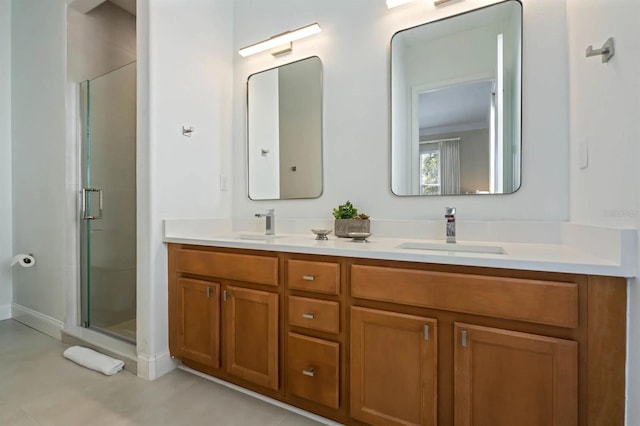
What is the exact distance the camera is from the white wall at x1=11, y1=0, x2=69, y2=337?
2.48 m

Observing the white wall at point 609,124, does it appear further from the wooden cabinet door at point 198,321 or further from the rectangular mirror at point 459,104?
the wooden cabinet door at point 198,321

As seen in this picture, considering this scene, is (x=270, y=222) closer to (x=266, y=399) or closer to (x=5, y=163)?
(x=266, y=399)

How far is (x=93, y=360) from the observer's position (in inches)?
→ 79.7

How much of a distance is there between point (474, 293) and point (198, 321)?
1.47 m

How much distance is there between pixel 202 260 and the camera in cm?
183

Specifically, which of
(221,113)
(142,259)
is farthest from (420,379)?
(221,113)

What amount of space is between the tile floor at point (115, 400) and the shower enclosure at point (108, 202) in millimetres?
477

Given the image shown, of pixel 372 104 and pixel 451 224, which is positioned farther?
pixel 372 104

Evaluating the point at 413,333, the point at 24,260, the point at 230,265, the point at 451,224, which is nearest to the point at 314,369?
the point at 413,333

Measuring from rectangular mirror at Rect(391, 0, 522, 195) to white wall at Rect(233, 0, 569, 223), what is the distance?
51 millimetres

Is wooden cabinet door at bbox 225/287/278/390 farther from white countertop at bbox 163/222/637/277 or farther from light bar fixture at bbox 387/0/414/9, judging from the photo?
light bar fixture at bbox 387/0/414/9

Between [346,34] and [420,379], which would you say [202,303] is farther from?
[346,34]

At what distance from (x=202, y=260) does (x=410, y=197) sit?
123cm

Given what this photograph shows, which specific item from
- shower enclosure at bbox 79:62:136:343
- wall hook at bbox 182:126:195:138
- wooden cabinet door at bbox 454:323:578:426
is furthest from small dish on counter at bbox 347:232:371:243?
shower enclosure at bbox 79:62:136:343
